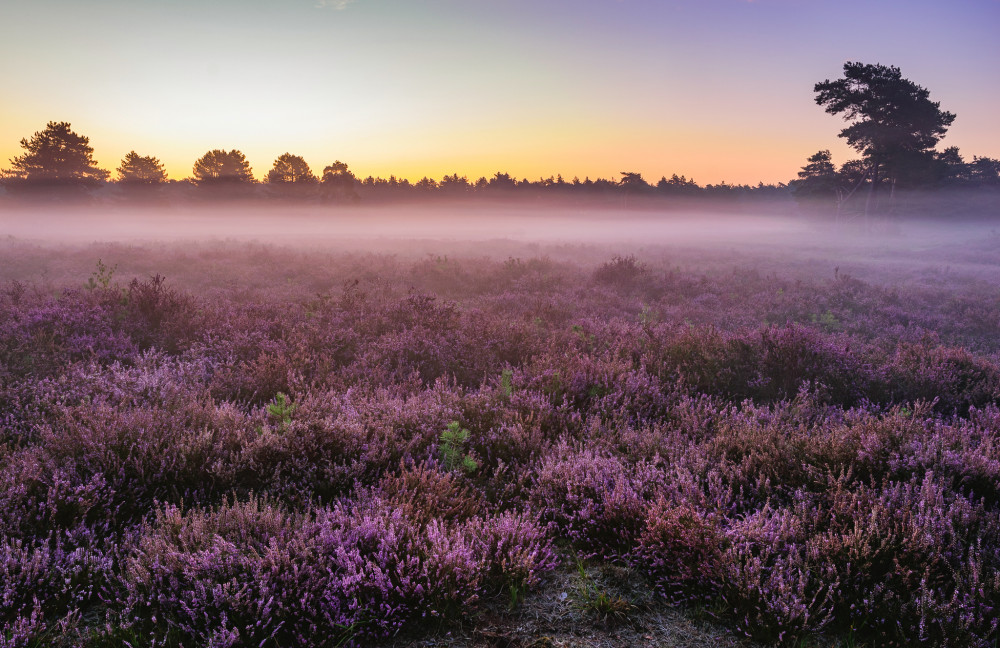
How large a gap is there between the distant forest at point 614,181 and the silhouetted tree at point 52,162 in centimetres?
9

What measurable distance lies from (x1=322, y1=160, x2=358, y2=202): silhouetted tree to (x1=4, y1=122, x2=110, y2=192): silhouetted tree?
89.7ft

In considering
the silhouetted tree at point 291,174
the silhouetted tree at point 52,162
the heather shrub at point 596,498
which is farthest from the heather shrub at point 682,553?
the silhouetted tree at point 291,174

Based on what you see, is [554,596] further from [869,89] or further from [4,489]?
[869,89]

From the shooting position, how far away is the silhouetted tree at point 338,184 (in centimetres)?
7262

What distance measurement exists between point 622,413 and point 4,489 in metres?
4.31

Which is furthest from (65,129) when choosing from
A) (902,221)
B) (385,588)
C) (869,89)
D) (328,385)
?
(902,221)

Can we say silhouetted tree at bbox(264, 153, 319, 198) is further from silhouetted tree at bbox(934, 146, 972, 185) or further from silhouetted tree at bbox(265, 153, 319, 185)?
silhouetted tree at bbox(934, 146, 972, 185)

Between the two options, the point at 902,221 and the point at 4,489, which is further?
the point at 902,221

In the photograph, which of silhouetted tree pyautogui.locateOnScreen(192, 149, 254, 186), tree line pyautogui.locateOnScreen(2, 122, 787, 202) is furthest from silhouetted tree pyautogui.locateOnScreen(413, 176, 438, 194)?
silhouetted tree pyautogui.locateOnScreen(192, 149, 254, 186)

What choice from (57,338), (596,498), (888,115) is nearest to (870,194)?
(888,115)

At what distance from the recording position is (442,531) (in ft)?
8.26

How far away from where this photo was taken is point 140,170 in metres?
70.1

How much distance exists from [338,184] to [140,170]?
27.5 metres

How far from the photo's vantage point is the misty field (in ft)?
7.14
